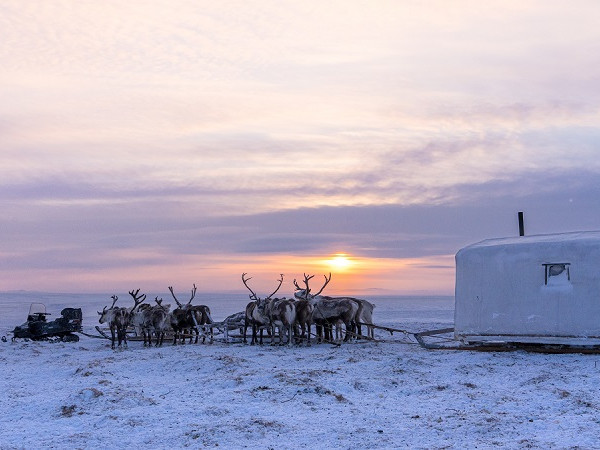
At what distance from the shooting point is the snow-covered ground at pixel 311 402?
37.6ft

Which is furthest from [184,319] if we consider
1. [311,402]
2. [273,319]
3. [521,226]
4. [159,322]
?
[311,402]

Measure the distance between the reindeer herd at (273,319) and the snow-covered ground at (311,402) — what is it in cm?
475

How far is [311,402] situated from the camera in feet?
46.0

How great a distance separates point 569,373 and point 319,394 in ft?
20.5

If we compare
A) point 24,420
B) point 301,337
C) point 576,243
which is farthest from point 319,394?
point 301,337

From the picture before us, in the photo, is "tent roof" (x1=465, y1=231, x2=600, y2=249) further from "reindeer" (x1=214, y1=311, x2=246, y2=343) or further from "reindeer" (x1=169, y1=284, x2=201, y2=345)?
"reindeer" (x1=169, y1=284, x2=201, y2=345)

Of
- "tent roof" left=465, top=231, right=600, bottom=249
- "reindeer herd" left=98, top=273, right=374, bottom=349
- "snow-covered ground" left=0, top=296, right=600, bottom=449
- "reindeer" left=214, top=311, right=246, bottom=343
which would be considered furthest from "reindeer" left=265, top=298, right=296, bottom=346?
"tent roof" left=465, top=231, right=600, bottom=249

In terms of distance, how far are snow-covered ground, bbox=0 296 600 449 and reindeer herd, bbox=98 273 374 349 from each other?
4749 mm

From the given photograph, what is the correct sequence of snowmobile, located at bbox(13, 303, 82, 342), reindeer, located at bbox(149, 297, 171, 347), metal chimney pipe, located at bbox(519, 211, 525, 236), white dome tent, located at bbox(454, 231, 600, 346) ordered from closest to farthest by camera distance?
white dome tent, located at bbox(454, 231, 600, 346) < metal chimney pipe, located at bbox(519, 211, 525, 236) < reindeer, located at bbox(149, 297, 171, 347) < snowmobile, located at bbox(13, 303, 82, 342)

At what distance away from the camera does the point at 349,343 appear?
2686 centimetres

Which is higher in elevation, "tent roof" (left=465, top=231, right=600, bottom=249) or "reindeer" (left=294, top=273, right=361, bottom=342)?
"tent roof" (left=465, top=231, right=600, bottom=249)

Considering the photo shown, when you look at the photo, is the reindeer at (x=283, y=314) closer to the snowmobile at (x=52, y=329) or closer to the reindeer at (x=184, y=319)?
the reindeer at (x=184, y=319)

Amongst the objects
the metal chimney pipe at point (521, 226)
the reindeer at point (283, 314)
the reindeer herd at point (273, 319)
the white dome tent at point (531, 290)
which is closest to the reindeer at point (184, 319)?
the reindeer herd at point (273, 319)

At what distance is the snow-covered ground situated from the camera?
451 inches
